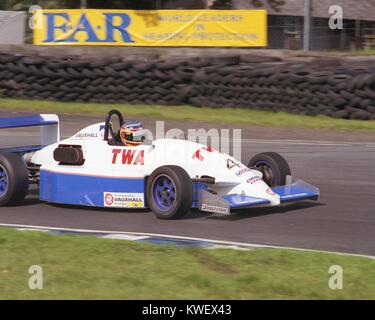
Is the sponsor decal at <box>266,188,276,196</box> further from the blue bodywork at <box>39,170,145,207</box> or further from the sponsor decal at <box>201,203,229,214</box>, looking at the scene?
the blue bodywork at <box>39,170,145,207</box>

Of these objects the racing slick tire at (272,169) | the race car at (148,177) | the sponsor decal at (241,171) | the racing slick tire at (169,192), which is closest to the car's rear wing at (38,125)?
the race car at (148,177)

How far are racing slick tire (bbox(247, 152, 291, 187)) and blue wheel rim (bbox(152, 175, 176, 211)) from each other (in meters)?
1.27

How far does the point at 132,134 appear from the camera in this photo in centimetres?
916

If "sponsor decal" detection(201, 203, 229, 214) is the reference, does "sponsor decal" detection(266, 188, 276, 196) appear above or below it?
above

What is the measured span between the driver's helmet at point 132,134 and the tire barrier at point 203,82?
7597mm

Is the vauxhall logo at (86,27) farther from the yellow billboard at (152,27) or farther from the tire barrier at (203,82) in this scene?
the tire barrier at (203,82)

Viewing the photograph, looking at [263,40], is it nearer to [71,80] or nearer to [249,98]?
[249,98]

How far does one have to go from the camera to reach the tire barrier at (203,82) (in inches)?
645

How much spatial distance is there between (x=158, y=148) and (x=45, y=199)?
57.6 inches

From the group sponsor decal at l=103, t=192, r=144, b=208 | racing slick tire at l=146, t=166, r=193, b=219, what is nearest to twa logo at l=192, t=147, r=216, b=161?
racing slick tire at l=146, t=166, r=193, b=219

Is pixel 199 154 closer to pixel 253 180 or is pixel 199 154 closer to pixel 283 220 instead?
pixel 253 180

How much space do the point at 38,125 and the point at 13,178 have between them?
113 centimetres

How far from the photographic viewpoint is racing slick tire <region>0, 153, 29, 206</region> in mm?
9273

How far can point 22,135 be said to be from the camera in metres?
16.3
